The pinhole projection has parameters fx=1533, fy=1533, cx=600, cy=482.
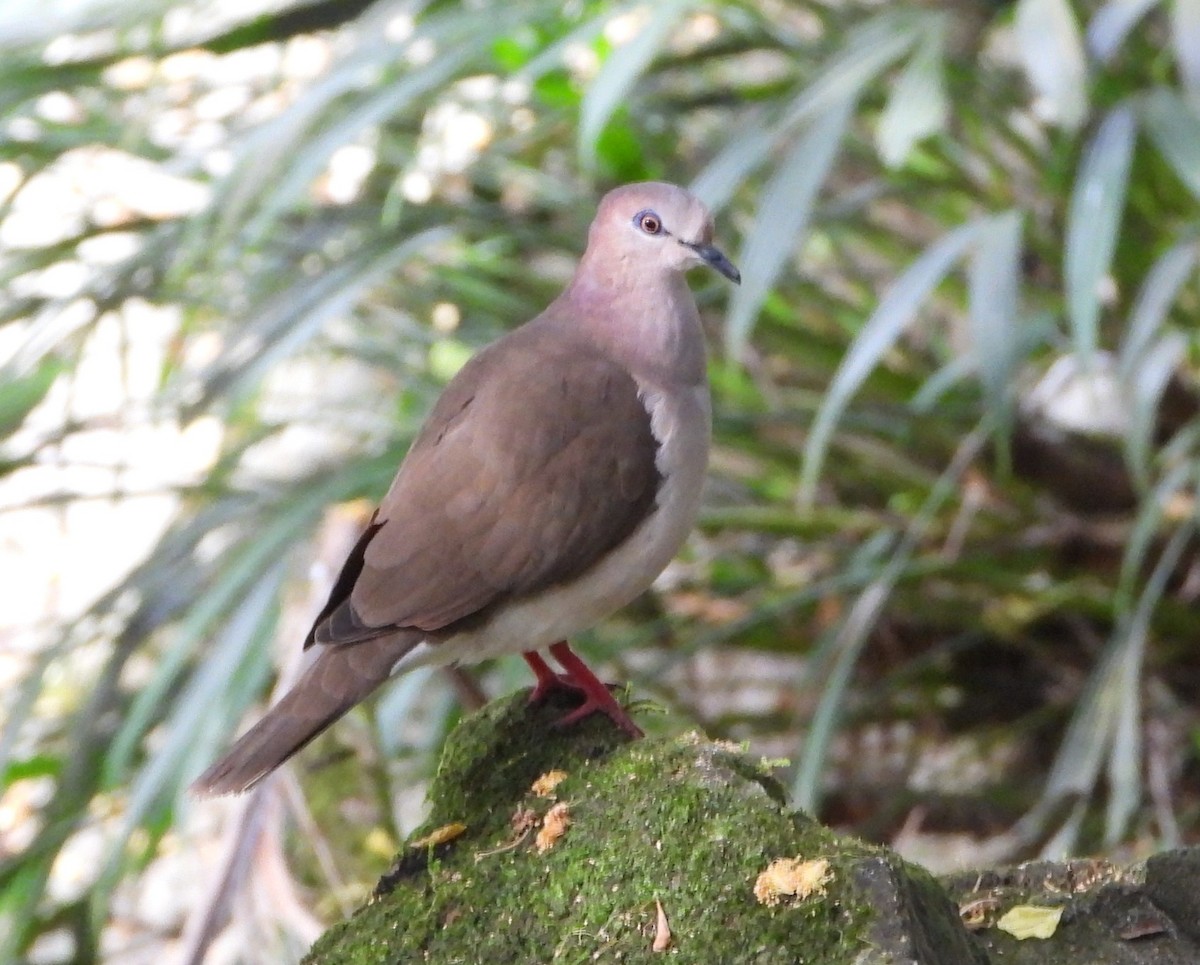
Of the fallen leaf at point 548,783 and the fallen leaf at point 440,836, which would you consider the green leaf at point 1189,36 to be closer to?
the fallen leaf at point 548,783

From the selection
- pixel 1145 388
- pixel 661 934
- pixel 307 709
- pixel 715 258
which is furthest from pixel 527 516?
pixel 1145 388

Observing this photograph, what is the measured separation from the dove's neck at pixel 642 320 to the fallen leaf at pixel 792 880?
79 cm

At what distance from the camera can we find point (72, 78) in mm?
3203

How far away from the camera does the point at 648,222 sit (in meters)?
2.23

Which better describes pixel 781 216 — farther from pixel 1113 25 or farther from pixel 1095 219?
pixel 1113 25

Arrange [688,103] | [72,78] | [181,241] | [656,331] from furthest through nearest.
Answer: [688,103]
[181,241]
[72,78]
[656,331]

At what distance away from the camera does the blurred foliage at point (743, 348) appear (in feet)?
9.30

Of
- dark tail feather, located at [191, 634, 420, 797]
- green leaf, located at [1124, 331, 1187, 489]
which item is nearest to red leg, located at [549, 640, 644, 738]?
dark tail feather, located at [191, 634, 420, 797]

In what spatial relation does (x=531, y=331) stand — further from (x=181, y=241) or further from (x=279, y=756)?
(x=181, y=241)

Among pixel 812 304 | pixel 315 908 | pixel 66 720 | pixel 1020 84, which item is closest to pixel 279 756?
pixel 315 908

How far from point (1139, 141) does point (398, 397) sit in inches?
69.5

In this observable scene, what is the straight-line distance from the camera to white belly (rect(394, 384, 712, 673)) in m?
1.96

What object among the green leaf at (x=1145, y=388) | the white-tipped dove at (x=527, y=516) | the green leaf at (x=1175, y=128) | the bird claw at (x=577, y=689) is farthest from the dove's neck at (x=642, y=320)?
the green leaf at (x=1175, y=128)

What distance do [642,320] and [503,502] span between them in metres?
0.39
